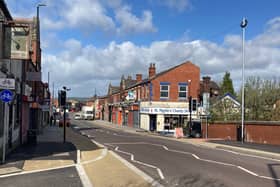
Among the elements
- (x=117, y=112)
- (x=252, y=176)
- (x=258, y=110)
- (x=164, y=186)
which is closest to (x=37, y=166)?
(x=164, y=186)

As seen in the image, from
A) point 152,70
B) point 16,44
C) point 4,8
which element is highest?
point 152,70

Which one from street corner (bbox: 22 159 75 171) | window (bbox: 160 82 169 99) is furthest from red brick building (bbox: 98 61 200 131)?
street corner (bbox: 22 159 75 171)

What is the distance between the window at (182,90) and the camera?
51375mm

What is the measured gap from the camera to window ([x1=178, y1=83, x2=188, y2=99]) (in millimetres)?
51375

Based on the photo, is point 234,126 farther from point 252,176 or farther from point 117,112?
point 117,112

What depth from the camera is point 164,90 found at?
168 feet

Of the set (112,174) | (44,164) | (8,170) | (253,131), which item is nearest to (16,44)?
(44,164)

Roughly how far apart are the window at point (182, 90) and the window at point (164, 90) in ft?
5.53

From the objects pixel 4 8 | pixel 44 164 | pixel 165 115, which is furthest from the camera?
pixel 165 115

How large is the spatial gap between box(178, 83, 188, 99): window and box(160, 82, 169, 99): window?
5.53 ft

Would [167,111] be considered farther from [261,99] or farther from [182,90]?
[261,99]

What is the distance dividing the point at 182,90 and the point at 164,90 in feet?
8.36

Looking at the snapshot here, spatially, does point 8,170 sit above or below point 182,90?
below

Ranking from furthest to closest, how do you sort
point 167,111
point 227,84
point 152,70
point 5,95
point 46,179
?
point 227,84
point 152,70
point 167,111
point 5,95
point 46,179
